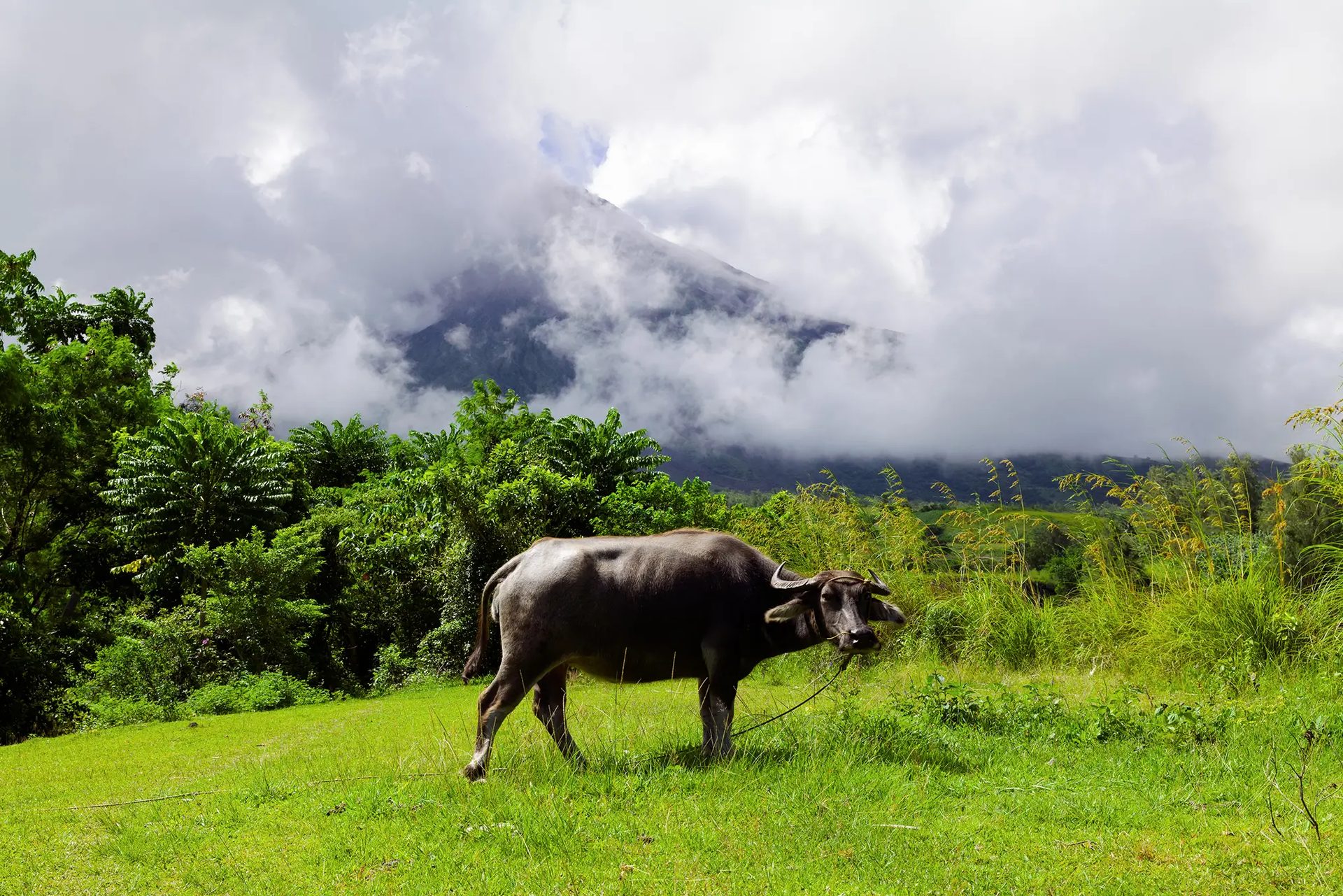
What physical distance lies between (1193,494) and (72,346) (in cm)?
2454

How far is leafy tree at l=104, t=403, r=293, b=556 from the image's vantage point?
19281 mm

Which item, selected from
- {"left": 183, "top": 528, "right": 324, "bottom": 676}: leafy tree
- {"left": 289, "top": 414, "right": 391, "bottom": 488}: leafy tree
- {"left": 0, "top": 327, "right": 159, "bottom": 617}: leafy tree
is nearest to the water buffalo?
{"left": 183, "top": 528, "right": 324, "bottom": 676}: leafy tree

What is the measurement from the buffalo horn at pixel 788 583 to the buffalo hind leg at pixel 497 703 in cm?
192

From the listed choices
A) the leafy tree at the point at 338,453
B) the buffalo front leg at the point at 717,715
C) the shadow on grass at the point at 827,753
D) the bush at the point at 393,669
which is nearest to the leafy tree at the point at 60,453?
the leafy tree at the point at 338,453

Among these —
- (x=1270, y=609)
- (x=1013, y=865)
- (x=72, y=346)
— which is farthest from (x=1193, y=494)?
(x=72, y=346)

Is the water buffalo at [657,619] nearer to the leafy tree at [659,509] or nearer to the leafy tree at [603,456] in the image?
the leafy tree at [659,509]

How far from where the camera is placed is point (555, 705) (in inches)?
255

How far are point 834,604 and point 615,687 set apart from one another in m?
3.80

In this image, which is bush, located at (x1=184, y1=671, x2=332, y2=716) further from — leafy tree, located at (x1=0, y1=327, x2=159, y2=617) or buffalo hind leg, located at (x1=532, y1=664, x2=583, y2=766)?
buffalo hind leg, located at (x1=532, y1=664, x2=583, y2=766)

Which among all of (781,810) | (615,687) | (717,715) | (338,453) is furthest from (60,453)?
(781,810)

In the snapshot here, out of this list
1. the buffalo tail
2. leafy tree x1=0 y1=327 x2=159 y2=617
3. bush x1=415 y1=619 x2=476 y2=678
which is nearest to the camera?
the buffalo tail

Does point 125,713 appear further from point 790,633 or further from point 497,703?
point 790,633

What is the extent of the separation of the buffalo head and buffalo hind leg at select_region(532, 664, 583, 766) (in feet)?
5.58

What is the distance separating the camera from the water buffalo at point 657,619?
6137 millimetres
